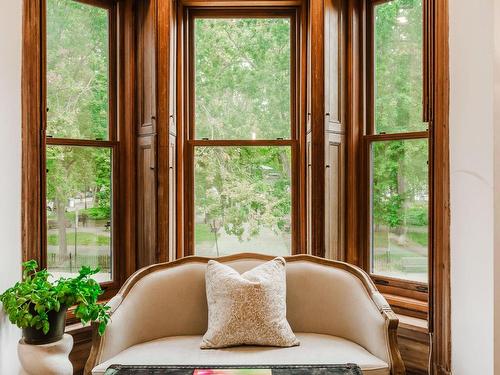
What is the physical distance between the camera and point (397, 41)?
9.55ft

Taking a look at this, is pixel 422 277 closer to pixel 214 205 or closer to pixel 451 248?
pixel 451 248

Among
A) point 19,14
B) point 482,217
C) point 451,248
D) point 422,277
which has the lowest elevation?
point 422,277

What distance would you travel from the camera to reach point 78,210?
286 cm

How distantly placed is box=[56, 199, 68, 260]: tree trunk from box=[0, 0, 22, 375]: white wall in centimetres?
41

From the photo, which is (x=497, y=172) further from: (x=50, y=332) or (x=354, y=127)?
(x=50, y=332)

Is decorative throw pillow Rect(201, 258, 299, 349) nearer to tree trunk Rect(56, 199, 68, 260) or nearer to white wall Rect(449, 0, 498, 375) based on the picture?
white wall Rect(449, 0, 498, 375)

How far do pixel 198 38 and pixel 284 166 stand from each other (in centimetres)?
109

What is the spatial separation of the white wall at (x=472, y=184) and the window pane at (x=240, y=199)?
1.16 meters

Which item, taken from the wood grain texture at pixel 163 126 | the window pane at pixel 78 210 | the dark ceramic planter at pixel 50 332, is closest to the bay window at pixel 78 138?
the window pane at pixel 78 210

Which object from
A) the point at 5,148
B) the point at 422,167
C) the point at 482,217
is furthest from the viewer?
the point at 422,167

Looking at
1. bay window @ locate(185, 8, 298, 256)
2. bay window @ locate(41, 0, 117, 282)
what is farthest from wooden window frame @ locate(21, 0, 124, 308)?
bay window @ locate(185, 8, 298, 256)

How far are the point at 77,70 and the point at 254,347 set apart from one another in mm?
1994

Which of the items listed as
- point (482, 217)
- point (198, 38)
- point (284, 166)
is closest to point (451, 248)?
point (482, 217)

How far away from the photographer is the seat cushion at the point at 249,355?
2.18 m
